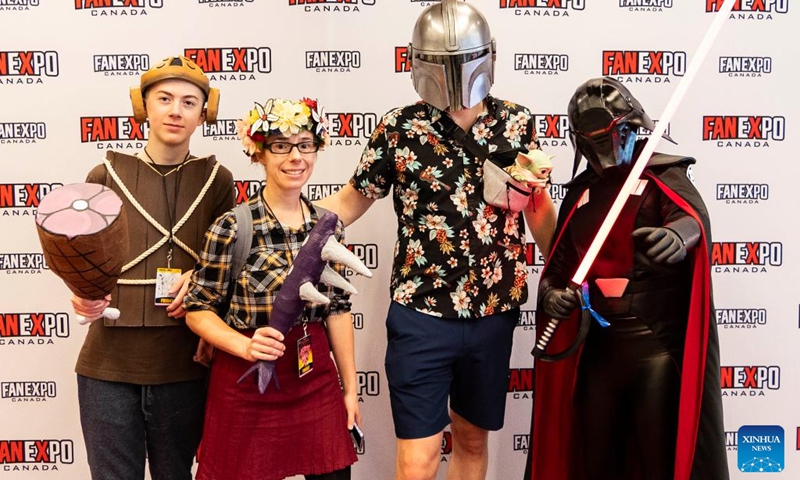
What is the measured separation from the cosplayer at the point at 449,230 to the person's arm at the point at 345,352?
0.18m

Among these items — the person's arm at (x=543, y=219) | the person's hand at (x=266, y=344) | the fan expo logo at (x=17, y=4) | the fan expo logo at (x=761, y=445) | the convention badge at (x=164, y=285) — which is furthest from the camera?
the fan expo logo at (x=761, y=445)

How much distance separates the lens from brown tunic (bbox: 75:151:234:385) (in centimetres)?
188

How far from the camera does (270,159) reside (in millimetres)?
1781

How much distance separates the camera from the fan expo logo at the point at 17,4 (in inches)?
98.8

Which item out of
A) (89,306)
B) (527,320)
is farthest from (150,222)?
(527,320)

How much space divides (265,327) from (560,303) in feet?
2.47

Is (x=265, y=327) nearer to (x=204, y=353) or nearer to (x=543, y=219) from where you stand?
(x=204, y=353)

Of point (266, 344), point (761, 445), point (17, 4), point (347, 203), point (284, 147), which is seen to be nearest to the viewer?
point (266, 344)

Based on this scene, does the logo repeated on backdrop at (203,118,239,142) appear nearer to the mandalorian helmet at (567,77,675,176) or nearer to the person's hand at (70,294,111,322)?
the person's hand at (70,294,111,322)

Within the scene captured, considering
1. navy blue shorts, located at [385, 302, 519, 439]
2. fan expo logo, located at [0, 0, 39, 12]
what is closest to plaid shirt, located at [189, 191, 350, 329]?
navy blue shorts, located at [385, 302, 519, 439]

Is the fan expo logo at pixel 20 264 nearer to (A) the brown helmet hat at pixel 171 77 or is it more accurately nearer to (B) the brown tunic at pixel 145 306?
(B) the brown tunic at pixel 145 306

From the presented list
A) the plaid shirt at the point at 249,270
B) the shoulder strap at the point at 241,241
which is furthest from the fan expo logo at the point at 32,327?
the shoulder strap at the point at 241,241

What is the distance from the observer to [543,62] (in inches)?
102

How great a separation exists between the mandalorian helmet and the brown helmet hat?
101 centimetres
